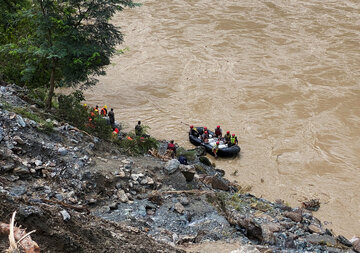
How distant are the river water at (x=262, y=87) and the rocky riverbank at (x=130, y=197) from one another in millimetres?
4505

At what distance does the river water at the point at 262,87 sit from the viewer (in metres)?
18.4

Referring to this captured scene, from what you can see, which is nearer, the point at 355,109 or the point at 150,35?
the point at 355,109

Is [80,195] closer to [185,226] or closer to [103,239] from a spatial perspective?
[185,226]

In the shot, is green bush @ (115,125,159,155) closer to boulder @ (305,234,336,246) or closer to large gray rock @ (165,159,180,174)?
large gray rock @ (165,159,180,174)

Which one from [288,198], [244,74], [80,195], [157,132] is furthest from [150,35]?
[80,195]

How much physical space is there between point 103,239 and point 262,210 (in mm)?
8228

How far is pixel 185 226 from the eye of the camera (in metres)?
9.04

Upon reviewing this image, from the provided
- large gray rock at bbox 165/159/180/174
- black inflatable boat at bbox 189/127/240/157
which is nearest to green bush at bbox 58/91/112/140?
large gray rock at bbox 165/159/180/174

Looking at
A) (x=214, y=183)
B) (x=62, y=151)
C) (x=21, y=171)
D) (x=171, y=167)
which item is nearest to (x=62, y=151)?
(x=62, y=151)

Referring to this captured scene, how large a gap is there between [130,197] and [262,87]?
1966cm

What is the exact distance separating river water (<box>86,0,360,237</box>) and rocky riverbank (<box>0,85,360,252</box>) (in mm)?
4505

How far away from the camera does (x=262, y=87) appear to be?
27.6 metres

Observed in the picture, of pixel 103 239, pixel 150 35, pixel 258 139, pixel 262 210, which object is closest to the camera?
pixel 103 239

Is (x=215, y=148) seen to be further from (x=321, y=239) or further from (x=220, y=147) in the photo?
(x=321, y=239)
